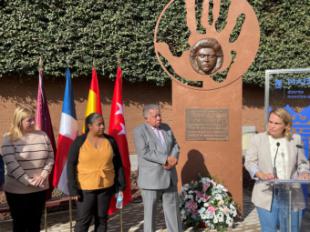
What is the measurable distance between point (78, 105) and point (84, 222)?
18.2 feet

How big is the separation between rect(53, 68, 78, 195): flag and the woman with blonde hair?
847 mm

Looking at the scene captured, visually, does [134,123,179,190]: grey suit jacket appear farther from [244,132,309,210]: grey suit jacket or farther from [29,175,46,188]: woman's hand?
[244,132,309,210]: grey suit jacket

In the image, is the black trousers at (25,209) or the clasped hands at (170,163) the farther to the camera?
the clasped hands at (170,163)

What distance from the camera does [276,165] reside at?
3.01 metres

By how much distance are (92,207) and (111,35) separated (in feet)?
18.8

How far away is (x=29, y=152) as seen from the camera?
3.64 meters

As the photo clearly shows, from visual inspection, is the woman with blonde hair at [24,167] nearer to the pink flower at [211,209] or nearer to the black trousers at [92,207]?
the black trousers at [92,207]

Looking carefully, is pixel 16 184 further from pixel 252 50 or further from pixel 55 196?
pixel 252 50

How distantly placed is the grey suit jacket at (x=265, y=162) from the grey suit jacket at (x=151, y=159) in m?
1.22

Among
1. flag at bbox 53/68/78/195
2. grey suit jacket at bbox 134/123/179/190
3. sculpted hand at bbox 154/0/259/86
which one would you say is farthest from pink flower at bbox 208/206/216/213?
flag at bbox 53/68/78/195

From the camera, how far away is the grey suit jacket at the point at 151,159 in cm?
411

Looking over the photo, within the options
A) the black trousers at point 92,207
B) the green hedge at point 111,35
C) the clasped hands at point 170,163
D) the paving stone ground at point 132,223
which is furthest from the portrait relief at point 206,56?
the green hedge at point 111,35

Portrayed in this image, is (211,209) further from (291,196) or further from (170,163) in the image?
(291,196)

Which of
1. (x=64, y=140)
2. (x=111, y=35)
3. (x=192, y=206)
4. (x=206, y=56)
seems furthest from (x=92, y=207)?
(x=111, y=35)
